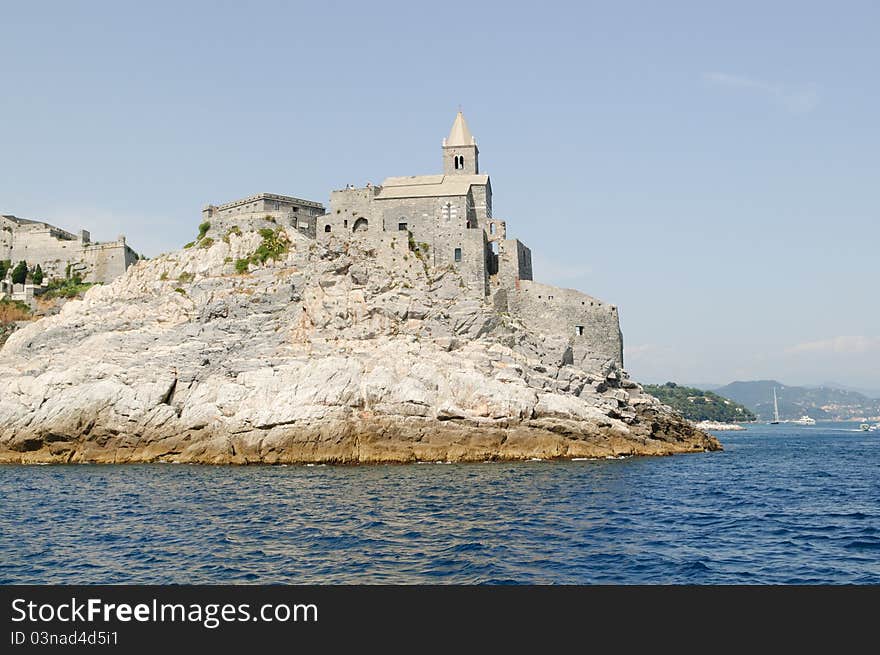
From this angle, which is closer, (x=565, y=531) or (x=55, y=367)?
(x=565, y=531)

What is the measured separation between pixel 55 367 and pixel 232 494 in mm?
26264

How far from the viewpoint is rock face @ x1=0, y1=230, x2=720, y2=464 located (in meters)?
47.6

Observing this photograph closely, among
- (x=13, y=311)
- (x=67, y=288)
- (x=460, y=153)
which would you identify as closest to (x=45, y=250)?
(x=67, y=288)

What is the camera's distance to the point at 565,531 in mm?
25844

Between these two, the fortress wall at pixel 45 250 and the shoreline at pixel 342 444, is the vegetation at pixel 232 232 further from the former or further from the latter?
the fortress wall at pixel 45 250

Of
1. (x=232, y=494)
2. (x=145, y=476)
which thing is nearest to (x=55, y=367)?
(x=145, y=476)

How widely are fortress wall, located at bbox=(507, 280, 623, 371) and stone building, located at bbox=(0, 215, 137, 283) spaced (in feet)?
135

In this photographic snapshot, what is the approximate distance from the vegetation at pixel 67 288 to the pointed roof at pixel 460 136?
1408 inches

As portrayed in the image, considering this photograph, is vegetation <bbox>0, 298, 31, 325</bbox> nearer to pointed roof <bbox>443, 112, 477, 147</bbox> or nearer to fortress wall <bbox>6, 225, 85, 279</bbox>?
fortress wall <bbox>6, 225, 85, 279</bbox>

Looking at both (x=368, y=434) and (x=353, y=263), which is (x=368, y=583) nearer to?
(x=368, y=434)

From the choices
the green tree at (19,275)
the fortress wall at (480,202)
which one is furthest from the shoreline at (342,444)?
the green tree at (19,275)

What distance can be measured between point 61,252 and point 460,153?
4158 cm

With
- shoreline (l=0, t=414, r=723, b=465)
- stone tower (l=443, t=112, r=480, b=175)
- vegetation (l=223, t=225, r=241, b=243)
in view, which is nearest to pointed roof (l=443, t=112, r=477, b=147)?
stone tower (l=443, t=112, r=480, b=175)

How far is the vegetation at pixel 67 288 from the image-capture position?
7457 centimetres
